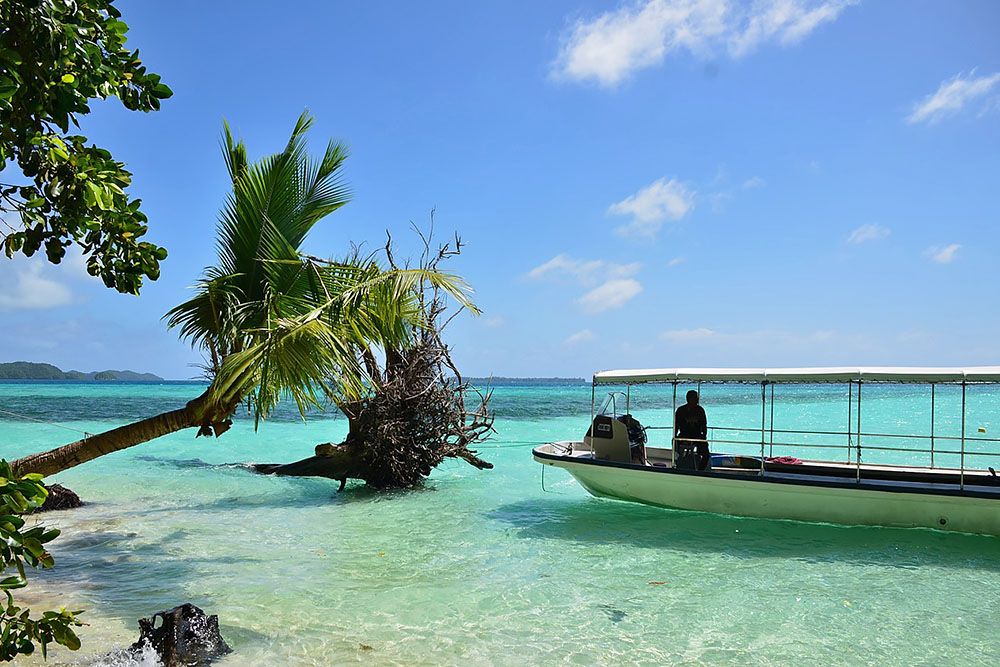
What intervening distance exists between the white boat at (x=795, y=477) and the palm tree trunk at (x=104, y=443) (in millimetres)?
7390

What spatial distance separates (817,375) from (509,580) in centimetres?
581

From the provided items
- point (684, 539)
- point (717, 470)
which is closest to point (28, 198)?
point (684, 539)

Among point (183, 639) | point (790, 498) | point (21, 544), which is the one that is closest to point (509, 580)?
point (183, 639)

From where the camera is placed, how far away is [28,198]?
296cm

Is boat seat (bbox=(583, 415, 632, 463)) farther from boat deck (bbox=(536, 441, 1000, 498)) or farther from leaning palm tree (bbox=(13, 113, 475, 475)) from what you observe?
leaning palm tree (bbox=(13, 113, 475, 475))

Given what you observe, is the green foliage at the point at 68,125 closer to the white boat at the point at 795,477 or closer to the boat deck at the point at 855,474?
the white boat at the point at 795,477

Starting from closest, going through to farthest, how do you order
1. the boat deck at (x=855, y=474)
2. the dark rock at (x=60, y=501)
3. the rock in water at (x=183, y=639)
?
the rock in water at (x=183, y=639), the boat deck at (x=855, y=474), the dark rock at (x=60, y=501)

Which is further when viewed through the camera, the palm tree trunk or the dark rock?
the dark rock

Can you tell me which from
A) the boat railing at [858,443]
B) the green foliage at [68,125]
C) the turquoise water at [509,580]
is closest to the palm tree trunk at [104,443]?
the turquoise water at [509,580]

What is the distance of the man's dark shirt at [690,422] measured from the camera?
41.6ft

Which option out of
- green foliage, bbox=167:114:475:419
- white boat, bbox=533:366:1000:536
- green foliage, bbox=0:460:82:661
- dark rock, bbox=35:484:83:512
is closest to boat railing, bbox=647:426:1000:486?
white boat, bbox=533:366:1000:536

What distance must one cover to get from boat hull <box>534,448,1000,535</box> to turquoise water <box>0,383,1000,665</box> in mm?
241

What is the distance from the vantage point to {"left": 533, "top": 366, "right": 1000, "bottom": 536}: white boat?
36.2 feet

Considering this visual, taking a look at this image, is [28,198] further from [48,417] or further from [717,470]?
[48,417]
